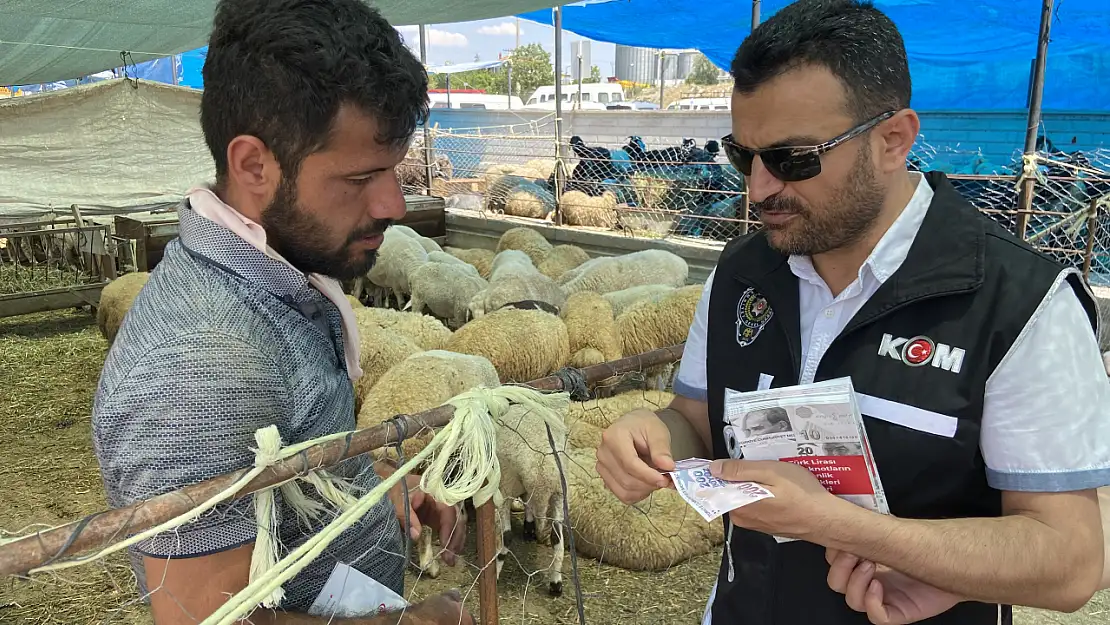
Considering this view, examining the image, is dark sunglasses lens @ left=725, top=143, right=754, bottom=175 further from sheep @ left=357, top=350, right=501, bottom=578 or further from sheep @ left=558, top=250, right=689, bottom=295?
sheep @ left=558, top=250, right=689, bottom=295

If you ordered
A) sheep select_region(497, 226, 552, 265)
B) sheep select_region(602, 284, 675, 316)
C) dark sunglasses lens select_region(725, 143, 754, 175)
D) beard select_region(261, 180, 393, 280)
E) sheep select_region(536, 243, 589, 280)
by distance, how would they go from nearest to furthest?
beard select_region(261, 180, 393, 280), dark sunglasses lens select_region(725, 143, 754, 175), sheep select_region(602, 284, 675, 316), sheep select_region(536, 243, 589, 280), sheep select_region(497, 226, 552, 265)

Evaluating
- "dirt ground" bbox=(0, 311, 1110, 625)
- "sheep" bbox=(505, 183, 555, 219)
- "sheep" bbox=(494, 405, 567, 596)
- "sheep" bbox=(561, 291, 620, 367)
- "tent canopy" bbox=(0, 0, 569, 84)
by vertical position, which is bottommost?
"dirt ground" bbox=(0, 311, 1110, 625)

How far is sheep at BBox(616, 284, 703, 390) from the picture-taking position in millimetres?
5484

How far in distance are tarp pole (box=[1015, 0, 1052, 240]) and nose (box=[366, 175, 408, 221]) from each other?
5.59 metres

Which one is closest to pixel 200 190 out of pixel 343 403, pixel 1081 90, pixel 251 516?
pixel 343 403

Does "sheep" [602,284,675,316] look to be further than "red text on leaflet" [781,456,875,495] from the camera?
Yes

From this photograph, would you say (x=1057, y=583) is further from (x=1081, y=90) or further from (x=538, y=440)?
(x=1081, y=90)

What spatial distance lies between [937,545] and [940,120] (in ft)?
42.3

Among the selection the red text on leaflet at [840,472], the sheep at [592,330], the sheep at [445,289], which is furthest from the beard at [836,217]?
the sheep at [445,289]

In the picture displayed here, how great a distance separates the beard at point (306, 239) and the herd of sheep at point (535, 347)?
458 millimetres

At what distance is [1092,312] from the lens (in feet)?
3.78

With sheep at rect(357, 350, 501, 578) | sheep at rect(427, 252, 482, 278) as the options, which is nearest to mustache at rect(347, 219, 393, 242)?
sheep at rect(357, 350, 501, 578)

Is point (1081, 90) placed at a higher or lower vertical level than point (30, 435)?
higher

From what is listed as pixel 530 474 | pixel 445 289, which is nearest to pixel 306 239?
pixel 530 474
